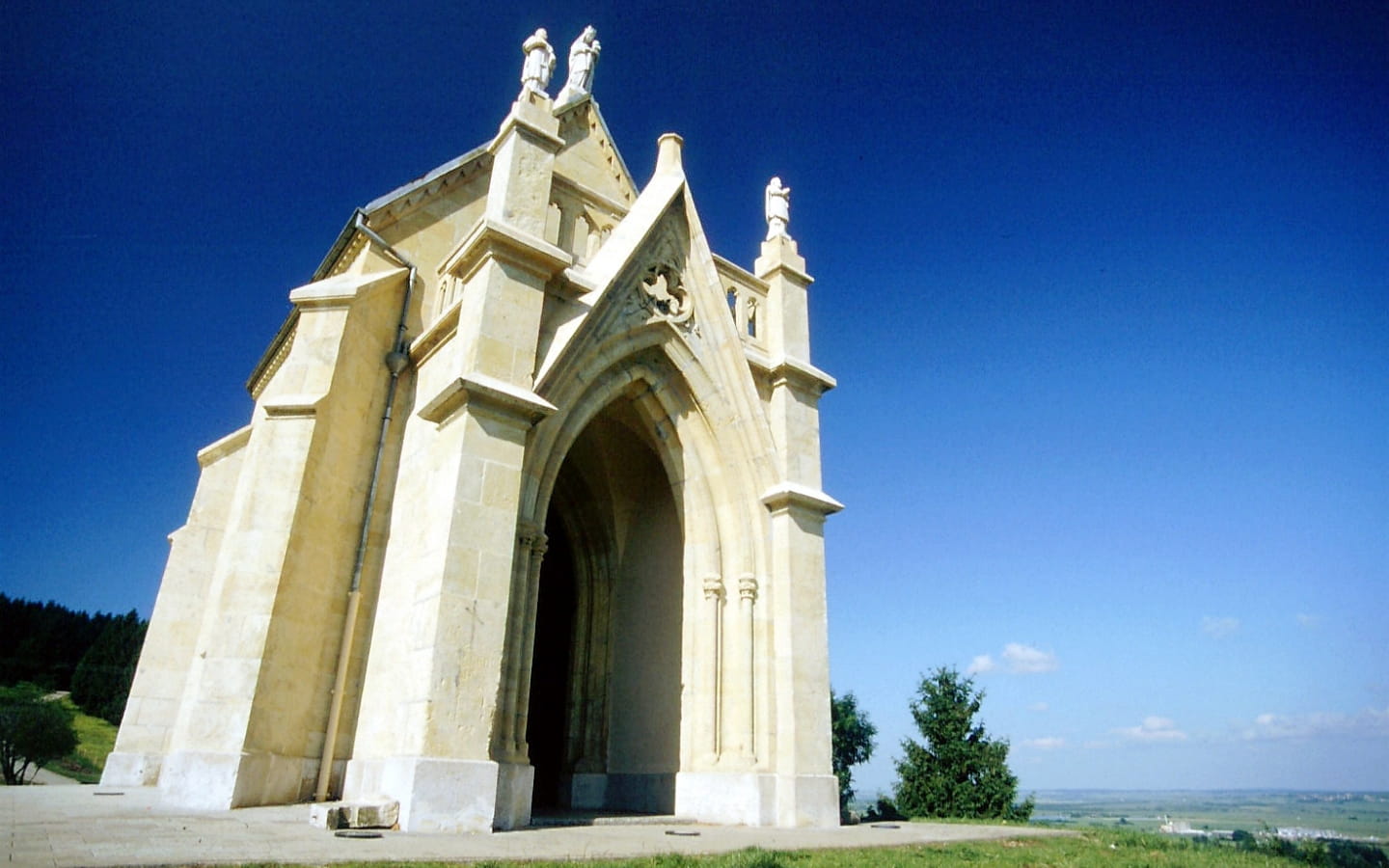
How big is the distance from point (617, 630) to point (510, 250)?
709 centimetres

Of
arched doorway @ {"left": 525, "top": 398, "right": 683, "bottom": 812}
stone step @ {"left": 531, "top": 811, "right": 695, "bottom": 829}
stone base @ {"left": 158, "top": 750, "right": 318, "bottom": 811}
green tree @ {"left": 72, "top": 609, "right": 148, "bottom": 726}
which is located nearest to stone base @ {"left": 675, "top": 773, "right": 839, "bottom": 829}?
stone step @ {"left": 531, "top": 811, "right": 695, "bottom": 829}

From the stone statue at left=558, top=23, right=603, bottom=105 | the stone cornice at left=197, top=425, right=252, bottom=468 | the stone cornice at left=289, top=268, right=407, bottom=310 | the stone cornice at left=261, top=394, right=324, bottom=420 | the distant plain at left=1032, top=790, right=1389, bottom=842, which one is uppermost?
the stone statue at left=558, top=23, right=603, bottom=105

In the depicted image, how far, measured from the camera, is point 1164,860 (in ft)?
23.7

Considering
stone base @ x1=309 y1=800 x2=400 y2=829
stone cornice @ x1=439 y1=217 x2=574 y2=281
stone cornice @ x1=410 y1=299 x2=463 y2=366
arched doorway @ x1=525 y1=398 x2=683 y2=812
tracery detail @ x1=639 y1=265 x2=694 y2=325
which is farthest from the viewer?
arched doorway @ x1=525 y1=398 x2=683 y2=812

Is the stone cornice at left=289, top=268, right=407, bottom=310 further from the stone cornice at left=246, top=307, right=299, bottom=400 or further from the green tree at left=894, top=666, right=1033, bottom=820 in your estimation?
the green tree at left=894, top=666, right=1033, bottom=820

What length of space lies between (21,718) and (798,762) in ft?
103

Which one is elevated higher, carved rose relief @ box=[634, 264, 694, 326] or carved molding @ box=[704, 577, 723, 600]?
carved rose relief @ box=[634, 264, 694, 326]

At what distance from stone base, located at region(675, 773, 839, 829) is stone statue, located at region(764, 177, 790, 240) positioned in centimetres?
938

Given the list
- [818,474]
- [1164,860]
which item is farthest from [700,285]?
[1164,860]

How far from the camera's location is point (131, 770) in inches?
524

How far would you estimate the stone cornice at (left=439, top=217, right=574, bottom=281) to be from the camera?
10.2m

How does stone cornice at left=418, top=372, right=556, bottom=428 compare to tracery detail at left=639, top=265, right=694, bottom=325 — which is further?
tracery detail at left=639, top=265, right=694, bottom=325

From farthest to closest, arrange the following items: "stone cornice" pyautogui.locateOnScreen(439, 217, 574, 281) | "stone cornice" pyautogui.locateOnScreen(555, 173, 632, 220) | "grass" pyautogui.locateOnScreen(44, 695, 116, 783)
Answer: "grass" pyautogui.locateOnScreen(44, 695, 116, 783) < "stone cornice" pyautogui.locateOnScreen(555, 173, 632, 220) < "stone cornice" pyautogui.locateOnScreen(439, 217, 574, 281)

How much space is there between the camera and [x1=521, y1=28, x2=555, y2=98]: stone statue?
11883 mm
